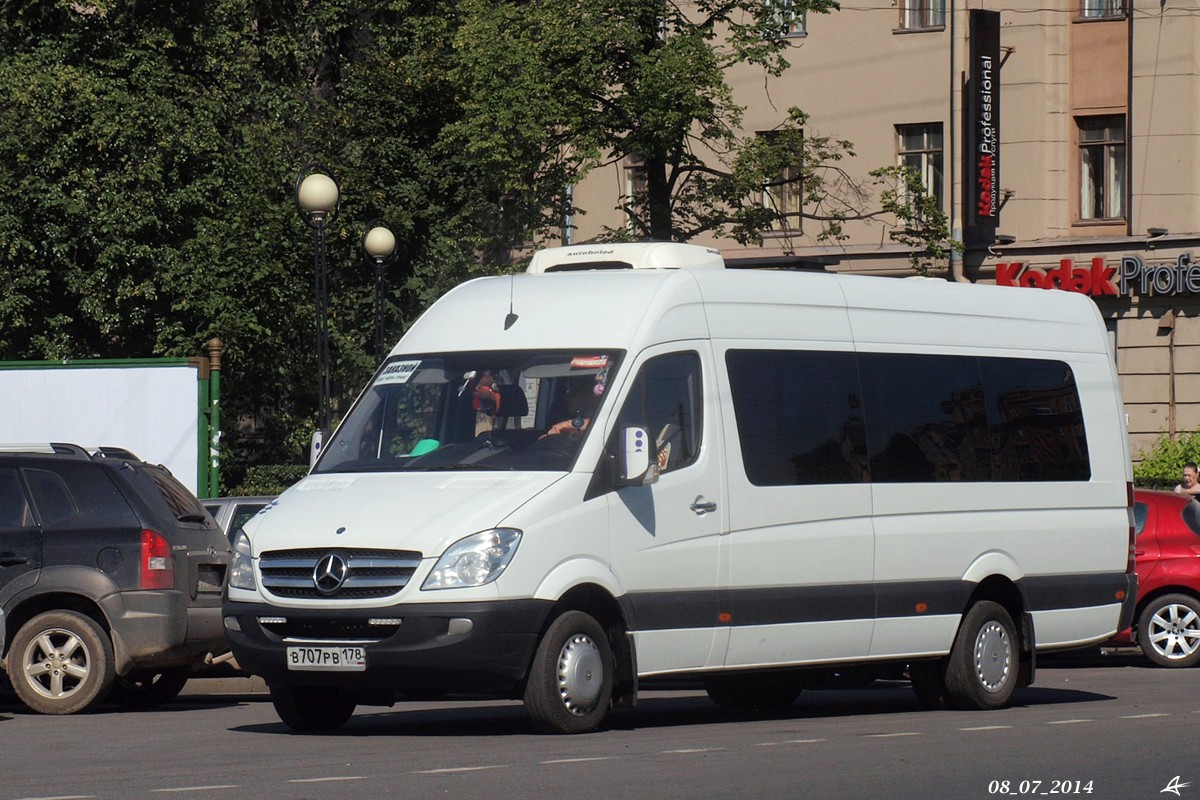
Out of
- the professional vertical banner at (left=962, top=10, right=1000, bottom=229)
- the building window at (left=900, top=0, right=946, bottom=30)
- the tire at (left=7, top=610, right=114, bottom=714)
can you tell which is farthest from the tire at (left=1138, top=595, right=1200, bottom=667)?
the building window at (left=900, top=0, right=946, bottom=30)

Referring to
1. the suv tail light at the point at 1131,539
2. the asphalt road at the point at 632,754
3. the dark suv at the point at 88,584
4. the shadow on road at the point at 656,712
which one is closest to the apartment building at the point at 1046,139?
the shadow on road at the point at 656,712

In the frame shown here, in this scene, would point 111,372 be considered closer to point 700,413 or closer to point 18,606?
point 18,606

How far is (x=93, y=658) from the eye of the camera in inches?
559

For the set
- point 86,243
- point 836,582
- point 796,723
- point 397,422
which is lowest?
point 796,723

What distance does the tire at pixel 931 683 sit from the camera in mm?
14086

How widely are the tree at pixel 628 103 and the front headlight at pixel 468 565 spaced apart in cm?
1933

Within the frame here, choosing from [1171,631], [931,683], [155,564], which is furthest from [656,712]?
[1171,631]

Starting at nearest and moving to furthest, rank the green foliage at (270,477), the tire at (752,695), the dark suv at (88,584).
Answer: the dark suv at (88,584) → the tire at (752,695) → the green foliage at (270,477)

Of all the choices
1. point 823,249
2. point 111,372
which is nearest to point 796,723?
point 111,372

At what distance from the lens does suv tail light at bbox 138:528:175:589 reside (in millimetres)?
14258

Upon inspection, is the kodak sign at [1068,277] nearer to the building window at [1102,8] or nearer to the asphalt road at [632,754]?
the building window at [1102,8]

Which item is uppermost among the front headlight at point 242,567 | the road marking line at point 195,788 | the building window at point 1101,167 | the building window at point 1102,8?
the building window at point 1102,8

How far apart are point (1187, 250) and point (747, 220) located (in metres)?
8.47

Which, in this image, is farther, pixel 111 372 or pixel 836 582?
pixel 111 372
